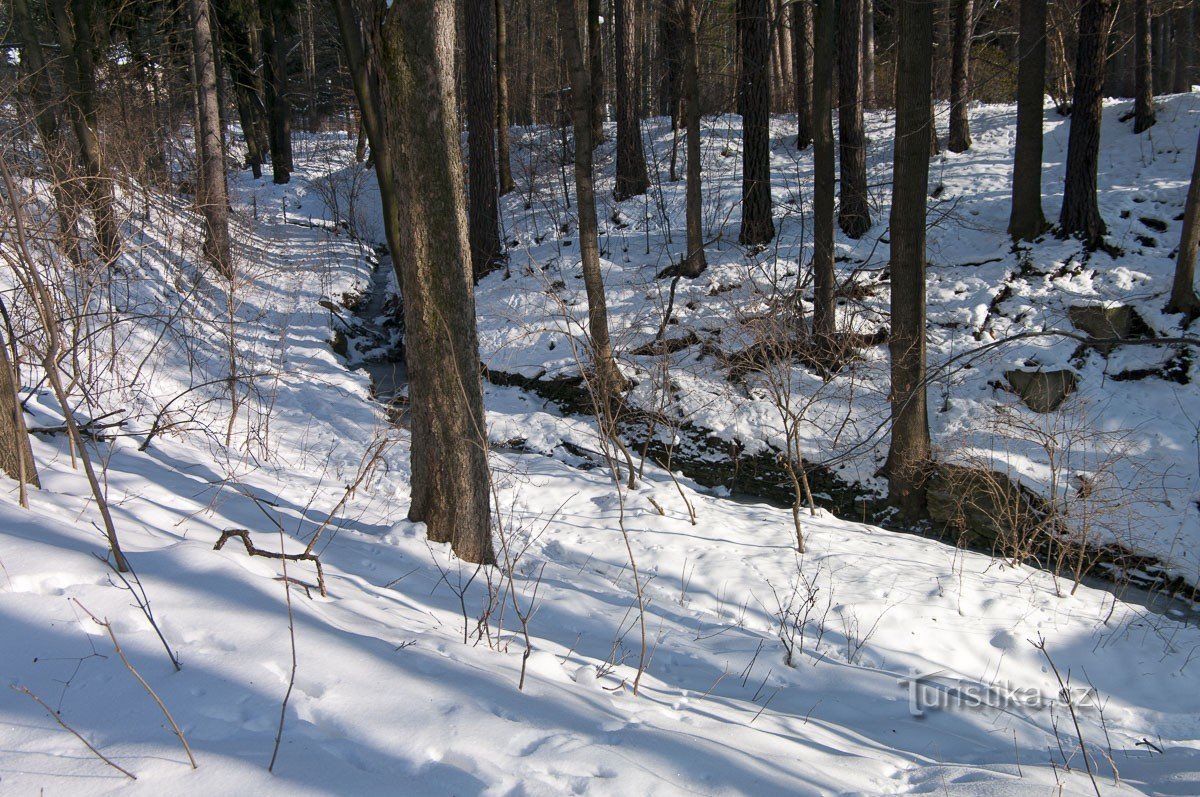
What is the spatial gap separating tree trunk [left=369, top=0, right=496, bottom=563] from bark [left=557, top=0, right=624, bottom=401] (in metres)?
4.50

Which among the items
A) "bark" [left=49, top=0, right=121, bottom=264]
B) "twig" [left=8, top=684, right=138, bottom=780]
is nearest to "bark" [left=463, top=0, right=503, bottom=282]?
"bark" [left=49, top=0, right=121, bottom=264]

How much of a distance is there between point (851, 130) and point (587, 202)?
20.1 ft

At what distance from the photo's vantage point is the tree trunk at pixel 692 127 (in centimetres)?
1218

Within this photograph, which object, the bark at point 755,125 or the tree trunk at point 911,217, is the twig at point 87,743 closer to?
the tree trunk at point 911,217

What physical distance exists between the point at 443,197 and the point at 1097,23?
1230cm

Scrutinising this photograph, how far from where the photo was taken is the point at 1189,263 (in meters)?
10.4

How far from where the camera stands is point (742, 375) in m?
11.3

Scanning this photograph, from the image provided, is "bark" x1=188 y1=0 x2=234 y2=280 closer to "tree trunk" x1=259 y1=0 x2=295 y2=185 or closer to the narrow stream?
the narrow stream

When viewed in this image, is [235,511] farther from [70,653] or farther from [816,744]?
[816,744]

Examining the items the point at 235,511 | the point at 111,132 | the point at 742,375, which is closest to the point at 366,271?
the point at 111,132

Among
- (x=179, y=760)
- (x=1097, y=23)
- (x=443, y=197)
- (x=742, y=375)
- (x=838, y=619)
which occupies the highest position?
(x=1097, y=23)

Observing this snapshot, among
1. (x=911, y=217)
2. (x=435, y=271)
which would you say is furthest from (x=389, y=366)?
(x=911, y=217)

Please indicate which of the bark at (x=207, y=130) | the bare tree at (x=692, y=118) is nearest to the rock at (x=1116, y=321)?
the bare tree at (x=692, y=118)

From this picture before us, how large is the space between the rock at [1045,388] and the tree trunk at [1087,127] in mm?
3174
